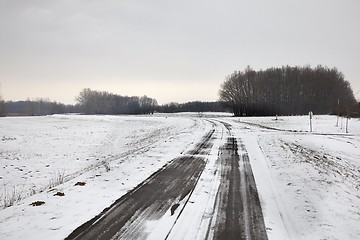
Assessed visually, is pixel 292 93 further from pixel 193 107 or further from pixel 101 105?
pixel 101 105

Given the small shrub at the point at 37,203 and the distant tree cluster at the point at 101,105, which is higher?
the distant tree cluster at the point at 101,105

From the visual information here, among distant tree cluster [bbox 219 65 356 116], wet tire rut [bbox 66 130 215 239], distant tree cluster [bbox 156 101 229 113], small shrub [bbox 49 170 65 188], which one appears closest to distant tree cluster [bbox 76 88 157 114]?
distant tree cluster [bbox 156 101 229 113]

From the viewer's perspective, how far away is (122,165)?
10.7 meters

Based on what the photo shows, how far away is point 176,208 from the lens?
6.00 meters

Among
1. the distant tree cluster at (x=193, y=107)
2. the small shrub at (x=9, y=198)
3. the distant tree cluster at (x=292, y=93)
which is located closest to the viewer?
the small shrub at (x=9, y=198)

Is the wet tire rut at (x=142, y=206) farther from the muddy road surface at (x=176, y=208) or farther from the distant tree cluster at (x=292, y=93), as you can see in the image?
the distant tree cluster at (x=292, y=93)

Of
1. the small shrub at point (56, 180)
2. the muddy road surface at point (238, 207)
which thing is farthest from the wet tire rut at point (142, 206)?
the small shrub at point (56, 180)

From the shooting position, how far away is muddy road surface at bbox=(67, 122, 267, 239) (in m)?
4.80

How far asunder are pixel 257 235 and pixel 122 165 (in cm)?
699

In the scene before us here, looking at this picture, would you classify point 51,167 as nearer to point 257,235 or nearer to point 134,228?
point 134,228

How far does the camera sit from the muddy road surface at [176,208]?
15.8 feet

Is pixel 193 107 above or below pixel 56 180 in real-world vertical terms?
above

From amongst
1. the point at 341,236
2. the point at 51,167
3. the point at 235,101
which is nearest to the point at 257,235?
the point at 341,236

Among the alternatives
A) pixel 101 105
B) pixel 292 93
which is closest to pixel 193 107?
pixel 101 105
